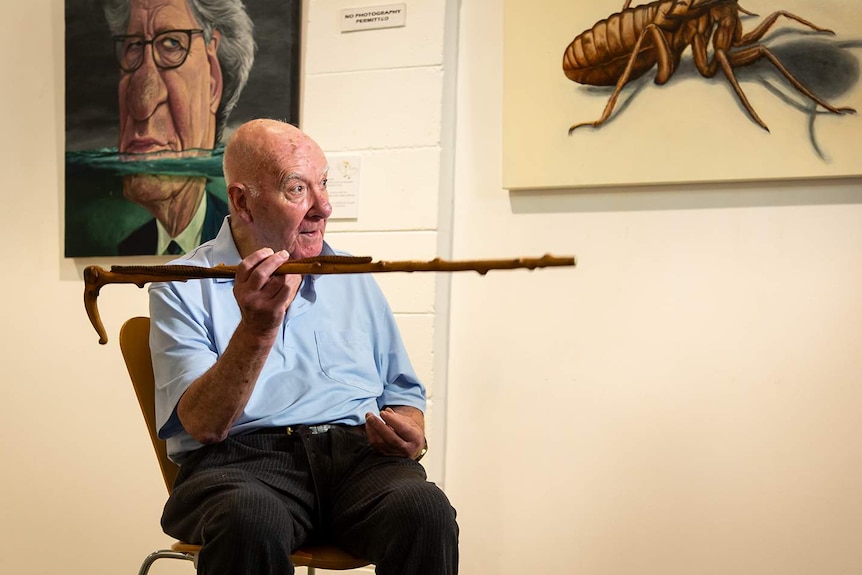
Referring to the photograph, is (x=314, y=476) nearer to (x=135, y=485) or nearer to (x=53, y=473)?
(x=135, y=485)

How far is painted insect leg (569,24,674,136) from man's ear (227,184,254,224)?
3.12ft

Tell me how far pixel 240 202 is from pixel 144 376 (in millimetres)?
354

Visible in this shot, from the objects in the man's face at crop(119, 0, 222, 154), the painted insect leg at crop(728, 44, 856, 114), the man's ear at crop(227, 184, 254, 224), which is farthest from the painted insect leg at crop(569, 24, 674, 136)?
the man's face at crop(119, 0, 222, 154)

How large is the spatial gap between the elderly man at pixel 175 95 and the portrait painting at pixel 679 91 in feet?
2.71

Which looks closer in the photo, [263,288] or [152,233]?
[263,288]

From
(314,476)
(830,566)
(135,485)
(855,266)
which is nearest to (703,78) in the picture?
(855,266)

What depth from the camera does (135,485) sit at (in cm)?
266

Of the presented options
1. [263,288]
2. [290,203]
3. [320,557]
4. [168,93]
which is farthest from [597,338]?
[168,93]

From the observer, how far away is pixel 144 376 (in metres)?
1.58

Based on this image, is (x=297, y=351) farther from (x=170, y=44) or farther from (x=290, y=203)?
(x=170, y=44)

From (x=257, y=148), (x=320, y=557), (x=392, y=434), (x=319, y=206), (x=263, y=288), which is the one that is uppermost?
(x=257, y=148)

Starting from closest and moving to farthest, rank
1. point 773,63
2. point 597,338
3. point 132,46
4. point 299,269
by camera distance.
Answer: point 299,269
point 773,63
point 597,338
point 132,46

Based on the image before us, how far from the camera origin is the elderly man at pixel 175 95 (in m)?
2.59

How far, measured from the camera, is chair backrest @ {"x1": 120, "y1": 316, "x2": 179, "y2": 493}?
1562 millimetres
